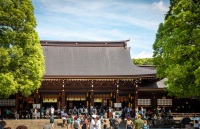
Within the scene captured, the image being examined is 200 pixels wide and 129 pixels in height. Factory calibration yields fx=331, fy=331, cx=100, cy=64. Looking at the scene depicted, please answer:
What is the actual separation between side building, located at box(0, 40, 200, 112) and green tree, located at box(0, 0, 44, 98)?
828 centimetres

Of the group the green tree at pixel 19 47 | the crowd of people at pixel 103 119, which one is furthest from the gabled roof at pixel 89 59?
the green tree at pixel 19 47

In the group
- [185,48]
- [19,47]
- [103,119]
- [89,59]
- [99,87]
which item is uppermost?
[89,59]

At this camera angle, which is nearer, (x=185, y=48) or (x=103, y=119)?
(x=185, y=48)

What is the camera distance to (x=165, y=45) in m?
24.4

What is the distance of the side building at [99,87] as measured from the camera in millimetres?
36469

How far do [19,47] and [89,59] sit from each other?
51.8 ft

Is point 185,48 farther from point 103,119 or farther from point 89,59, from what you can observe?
point 89,59

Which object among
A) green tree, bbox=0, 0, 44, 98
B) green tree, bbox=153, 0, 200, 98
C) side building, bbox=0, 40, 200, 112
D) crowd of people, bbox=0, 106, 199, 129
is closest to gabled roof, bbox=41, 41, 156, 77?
side building, bbox=0, 40, 200, 112

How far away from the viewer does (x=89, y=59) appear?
41.7 meters

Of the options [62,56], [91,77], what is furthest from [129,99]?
[62,56]

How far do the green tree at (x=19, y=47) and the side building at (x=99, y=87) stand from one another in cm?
828

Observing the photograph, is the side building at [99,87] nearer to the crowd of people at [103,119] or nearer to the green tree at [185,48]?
the crowd of people at [103,119]

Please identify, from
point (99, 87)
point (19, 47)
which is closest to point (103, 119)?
point (99, 87)

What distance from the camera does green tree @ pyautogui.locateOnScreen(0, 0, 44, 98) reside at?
25922 mm
